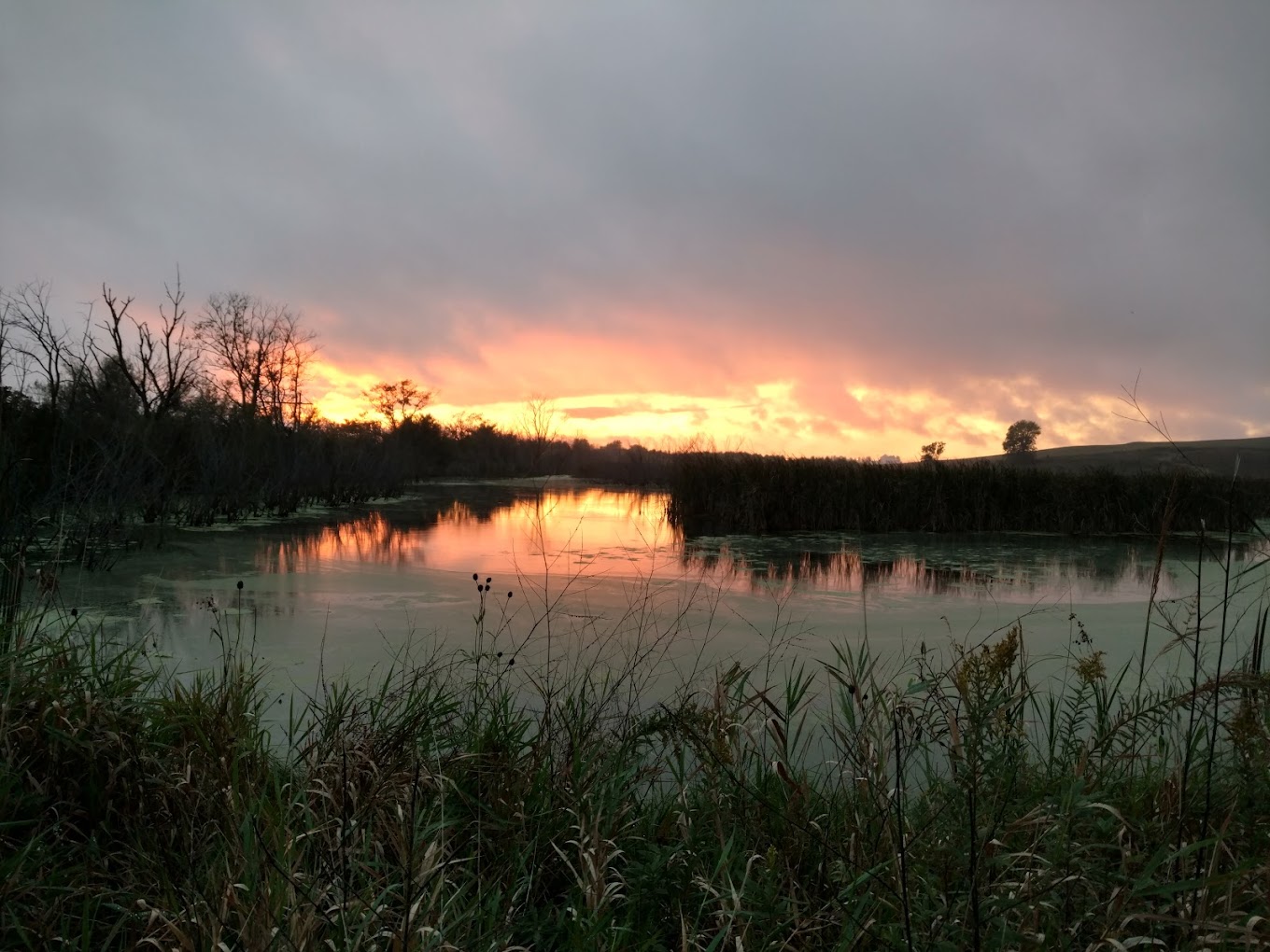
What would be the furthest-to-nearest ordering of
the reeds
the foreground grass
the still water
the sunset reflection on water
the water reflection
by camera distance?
1. the reeds
2. the sunset reflection on water
3. the water reflection
4. the still water
5. the foreground grass

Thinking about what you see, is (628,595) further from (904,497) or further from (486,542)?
(904,497)

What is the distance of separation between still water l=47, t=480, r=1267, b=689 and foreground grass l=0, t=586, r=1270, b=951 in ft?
1.44

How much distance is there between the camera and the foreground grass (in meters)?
1.47

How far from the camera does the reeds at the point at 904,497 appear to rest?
13.1 meters

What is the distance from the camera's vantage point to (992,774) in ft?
5.59

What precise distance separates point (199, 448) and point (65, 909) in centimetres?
1206

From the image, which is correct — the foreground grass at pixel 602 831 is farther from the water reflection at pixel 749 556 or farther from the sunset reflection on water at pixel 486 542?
the water reflection at pixel 749 556

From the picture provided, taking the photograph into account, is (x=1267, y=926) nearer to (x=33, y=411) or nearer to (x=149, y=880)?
(x=149, y=880)

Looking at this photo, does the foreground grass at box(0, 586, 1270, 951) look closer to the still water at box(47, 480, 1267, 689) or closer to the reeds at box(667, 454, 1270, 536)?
the still water at box(47, 480, 1267, 689)

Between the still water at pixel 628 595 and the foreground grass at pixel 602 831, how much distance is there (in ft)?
1.44

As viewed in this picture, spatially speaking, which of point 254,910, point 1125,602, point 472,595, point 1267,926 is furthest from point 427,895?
point 1125,602

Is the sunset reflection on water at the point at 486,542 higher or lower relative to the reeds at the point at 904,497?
lower

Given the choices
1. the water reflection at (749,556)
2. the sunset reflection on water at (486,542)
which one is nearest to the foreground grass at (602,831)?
the sunset reflection on water at (486,542)

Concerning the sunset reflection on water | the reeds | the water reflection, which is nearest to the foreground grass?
the sunset reflection on water
